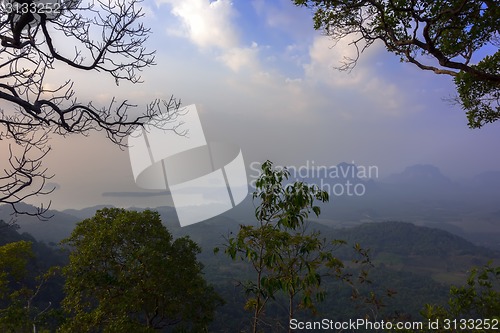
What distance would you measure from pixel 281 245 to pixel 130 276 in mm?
5952

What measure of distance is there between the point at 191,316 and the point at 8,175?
24.0 feet

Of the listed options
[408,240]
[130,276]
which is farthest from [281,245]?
[408,240]

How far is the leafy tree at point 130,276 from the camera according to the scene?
779 centimetres

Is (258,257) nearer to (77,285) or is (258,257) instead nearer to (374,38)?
(374,38)

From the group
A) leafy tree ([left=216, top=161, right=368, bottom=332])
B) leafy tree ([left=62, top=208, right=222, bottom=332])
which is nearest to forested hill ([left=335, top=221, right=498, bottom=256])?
leafy tree ([left=62, top=208, right=222, bottom=332])

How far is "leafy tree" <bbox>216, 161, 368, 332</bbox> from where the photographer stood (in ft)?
11.9

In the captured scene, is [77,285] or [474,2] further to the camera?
[77,285]

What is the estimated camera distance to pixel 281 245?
3.96 metres

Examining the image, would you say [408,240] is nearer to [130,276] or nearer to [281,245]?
[130,276]

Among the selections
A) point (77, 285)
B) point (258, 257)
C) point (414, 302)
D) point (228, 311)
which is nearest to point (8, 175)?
point (258, 257)

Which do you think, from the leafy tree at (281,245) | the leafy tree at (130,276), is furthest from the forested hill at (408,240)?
the leafy tree at (281,245)

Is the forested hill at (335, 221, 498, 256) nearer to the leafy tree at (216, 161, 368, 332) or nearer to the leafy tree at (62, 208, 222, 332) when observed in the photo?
the leafy tree at (62, 208, 222, 332)

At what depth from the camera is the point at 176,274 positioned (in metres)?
8.77

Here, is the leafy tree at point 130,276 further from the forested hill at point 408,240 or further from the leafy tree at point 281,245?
the forested hill at point 408,240
